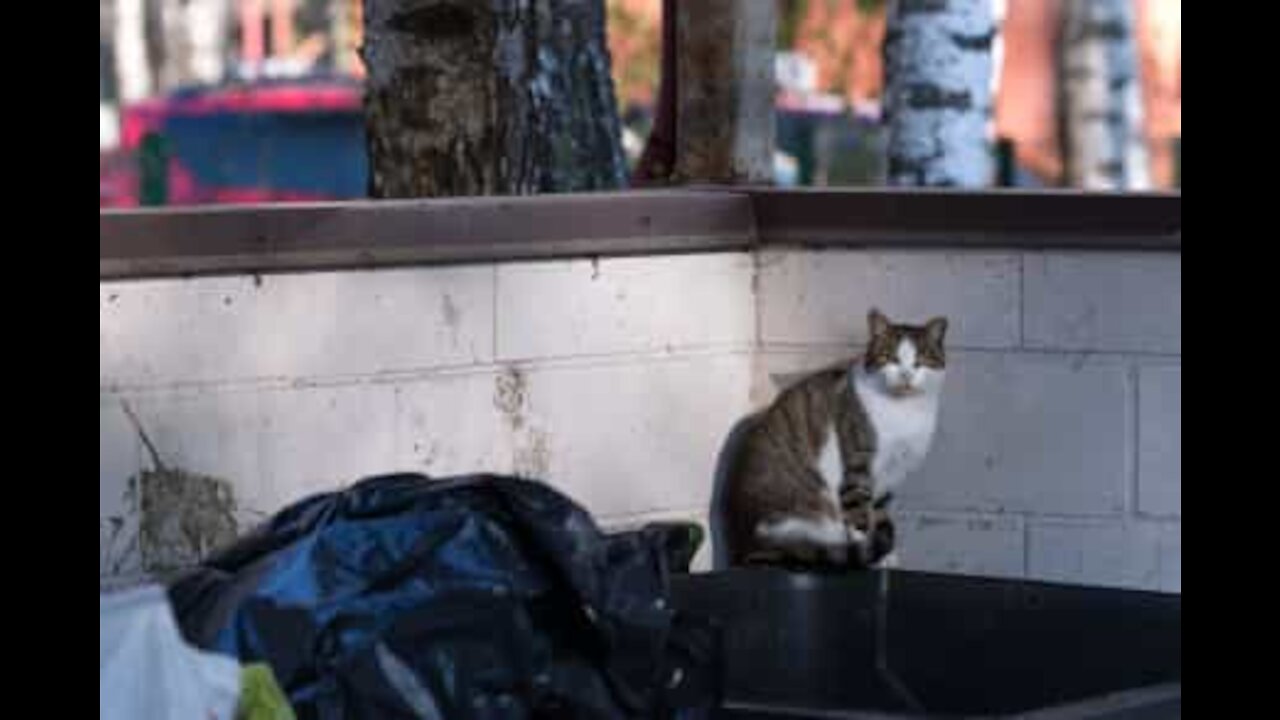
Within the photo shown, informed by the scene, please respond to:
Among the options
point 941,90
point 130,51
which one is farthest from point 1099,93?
point 130,51

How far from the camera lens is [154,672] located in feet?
13.8

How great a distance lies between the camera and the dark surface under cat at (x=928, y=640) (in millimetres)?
6004

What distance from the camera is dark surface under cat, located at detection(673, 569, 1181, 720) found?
6.00 m

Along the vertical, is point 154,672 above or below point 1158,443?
below

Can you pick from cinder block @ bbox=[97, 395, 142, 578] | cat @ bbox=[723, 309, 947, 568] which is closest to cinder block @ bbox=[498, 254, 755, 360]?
cat @ bbox=[723, 309, 947, 568]

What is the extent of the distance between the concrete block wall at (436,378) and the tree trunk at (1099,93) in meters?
15.1

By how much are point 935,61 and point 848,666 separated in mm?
5503

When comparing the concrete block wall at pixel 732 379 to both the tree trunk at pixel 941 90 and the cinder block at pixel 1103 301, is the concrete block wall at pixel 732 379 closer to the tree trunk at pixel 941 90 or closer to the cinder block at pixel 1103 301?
the cinder block at pixel 1103 301

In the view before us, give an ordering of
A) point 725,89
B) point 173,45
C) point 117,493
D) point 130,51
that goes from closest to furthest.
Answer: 1. point 117,493
2. point 725,89
3. point 130,51
4. point 173,45

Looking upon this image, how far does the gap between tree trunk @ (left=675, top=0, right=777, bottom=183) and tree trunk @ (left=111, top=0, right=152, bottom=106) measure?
28.5m

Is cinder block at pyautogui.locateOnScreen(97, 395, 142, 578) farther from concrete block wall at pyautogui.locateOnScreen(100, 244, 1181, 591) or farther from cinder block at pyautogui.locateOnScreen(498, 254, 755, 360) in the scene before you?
cinder block at pyautogui.locateOnScreen(498, 254, 755, 360)

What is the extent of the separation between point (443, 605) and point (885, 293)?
2.56m

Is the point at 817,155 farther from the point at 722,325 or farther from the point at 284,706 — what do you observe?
the point at 284,706

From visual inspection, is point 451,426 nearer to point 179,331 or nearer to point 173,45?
point 179,331
